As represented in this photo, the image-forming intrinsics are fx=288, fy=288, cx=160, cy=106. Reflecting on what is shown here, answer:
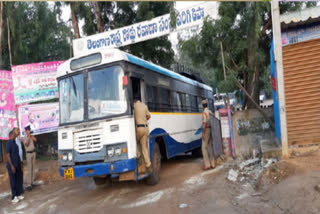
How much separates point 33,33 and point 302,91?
1258 cm

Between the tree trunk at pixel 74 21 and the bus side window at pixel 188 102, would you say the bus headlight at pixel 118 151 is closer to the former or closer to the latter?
the bus side window at pixel 188 102

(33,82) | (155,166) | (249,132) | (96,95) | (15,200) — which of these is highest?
(33,82)

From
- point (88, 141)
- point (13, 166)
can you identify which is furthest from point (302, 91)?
point (13, 166)

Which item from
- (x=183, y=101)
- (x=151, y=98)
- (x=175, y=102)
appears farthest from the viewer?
(x=183, y=101)

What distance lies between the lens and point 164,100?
7734 mm

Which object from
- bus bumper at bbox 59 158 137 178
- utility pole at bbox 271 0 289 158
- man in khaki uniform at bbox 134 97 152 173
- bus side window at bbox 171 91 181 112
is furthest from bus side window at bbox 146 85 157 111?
utility pole at bbox 271 0 289 158

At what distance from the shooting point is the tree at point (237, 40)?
929cm

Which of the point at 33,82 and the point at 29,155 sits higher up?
the point at 33,82

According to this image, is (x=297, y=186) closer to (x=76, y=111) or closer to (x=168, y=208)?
(x=168, y=208)

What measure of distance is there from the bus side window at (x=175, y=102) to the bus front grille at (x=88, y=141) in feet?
10.1

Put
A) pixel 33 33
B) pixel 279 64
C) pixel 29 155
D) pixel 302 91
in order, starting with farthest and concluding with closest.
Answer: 1. pixel 33 33
2. pixel 29 155
3. pixel 302 91
4. pixel 279 64

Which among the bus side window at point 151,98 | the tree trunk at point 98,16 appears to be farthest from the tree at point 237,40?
the tree trunk at point 98,16

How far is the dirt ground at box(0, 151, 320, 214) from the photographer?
15.7ft

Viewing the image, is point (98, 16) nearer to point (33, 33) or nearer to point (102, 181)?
point (33, 33)
